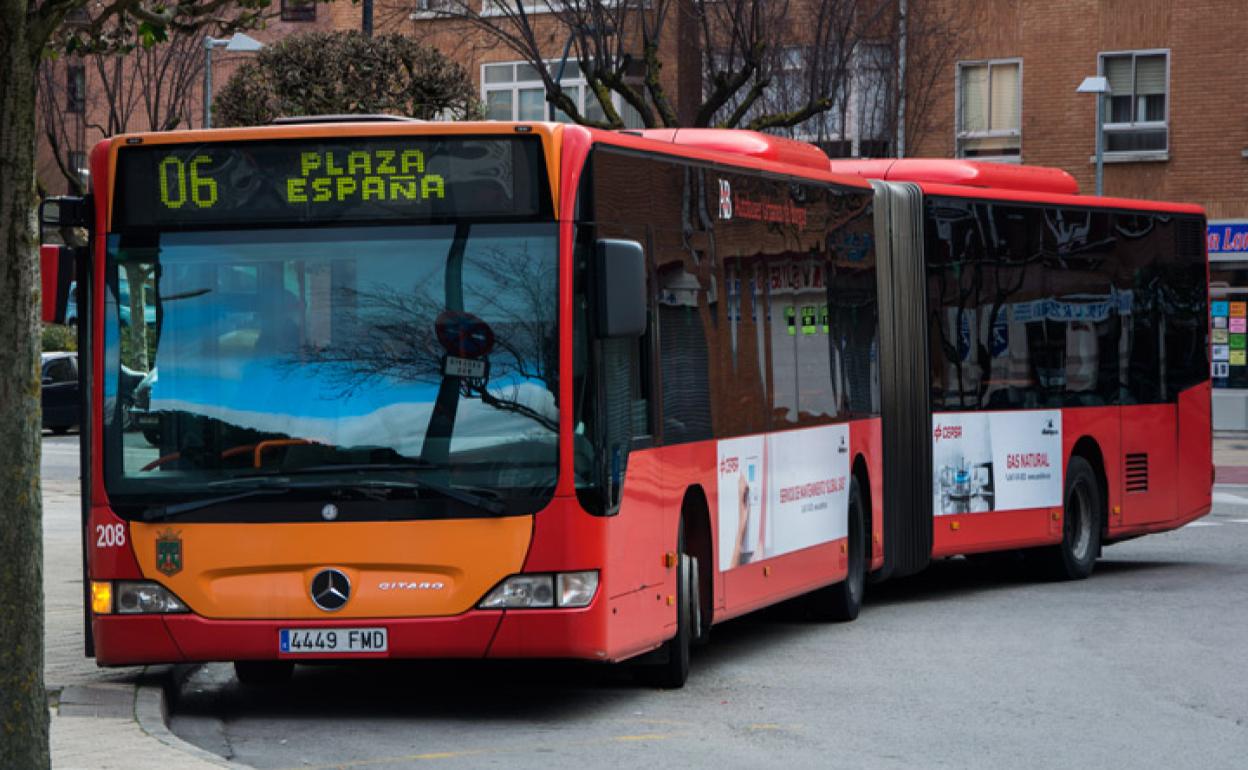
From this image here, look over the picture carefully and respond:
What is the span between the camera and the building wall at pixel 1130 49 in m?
40.8

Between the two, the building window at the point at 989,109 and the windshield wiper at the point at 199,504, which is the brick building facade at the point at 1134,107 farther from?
the windshield wiper at the point at 199,504

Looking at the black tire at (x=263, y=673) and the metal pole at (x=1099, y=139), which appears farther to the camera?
the metal pole at (x=1099, y=139)

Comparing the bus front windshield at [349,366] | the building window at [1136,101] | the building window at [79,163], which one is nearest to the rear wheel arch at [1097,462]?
the bus front windshield at [349,366]

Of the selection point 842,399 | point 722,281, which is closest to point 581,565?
point 722,281

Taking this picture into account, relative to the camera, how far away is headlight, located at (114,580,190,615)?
33.9 ft

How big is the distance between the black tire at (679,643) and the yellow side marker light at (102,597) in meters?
2.67

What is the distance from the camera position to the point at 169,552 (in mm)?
10320

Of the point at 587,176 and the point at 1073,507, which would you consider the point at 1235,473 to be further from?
the point at 587,176

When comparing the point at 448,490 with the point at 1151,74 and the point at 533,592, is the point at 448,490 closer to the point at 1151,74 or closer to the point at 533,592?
the point at 533,592

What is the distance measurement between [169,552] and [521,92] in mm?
35084

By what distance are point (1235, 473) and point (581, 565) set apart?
23.1 m

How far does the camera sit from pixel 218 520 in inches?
405

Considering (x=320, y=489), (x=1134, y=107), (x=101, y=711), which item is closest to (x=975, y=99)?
(x=1134, y=107)

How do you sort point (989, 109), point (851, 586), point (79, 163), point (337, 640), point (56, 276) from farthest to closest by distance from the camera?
1. point (79, 163)
2. point (989, 109)
3. point (851, 586)
4. point (56, 276)
5. point (337, 640)
